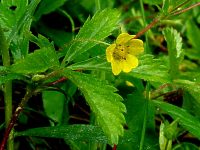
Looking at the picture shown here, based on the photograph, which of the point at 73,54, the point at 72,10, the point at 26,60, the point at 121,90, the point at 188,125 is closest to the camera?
the point at 26,60

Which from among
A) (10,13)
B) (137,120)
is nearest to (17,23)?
(10,13)

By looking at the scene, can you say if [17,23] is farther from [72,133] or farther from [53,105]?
[53,105]

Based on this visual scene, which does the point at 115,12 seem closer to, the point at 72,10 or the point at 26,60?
the point at 26,60

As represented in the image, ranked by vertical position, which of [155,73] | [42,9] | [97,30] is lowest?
Answer: [155,73]

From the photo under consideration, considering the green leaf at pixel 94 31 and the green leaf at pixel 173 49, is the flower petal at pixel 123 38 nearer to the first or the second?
the green leaf at pixel 94 31

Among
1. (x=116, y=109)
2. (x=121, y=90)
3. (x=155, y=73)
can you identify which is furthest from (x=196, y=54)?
(x=116, y=109)

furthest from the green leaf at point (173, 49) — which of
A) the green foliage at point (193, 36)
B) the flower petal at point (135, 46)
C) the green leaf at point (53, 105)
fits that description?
the green foliage at point (193, 36)

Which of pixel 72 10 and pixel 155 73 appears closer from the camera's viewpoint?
pixel 155 73
